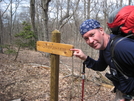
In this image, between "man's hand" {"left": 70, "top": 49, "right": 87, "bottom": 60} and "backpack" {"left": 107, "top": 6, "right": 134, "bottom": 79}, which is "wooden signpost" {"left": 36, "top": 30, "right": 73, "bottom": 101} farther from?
"backpack" {"left": 107, "top": 6, "right": 134, "bottom": 79}

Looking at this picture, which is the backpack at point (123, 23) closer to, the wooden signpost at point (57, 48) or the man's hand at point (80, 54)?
the man's hand at point (80, 54)

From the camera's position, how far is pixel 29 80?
4.71 metres

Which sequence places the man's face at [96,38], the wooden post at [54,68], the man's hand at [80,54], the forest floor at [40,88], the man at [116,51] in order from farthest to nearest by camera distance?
1. the forest floor at [40,88]
2. the wooden post at [54,68]
3. the man's hand at [80,54]
4. the man's face at [96,38]
5. the man at [116,51]

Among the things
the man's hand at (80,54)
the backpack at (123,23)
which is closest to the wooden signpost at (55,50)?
the man's hand at (80,54)

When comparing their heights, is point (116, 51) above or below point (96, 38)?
below

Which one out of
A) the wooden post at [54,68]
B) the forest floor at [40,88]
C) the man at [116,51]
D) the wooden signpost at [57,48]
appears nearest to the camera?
the man at [116,51]

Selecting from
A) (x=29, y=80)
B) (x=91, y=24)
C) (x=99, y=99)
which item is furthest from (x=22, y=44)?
(x=91, y=24)

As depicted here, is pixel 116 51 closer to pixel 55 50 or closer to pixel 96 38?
pixel 96 38

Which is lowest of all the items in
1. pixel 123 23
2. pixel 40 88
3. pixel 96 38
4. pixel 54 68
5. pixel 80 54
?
pixel 40 88

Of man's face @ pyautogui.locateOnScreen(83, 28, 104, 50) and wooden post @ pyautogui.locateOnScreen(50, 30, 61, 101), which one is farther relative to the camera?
wooden post @ pyautogui.locateOnScreen(50, 30, 61, 101)

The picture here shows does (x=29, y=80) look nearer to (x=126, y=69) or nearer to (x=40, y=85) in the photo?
(x=40, y=85)

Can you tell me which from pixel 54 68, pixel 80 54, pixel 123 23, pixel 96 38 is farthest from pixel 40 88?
pixel 123 23

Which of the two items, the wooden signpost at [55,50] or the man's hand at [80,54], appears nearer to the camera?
the man's hand at [80,54]

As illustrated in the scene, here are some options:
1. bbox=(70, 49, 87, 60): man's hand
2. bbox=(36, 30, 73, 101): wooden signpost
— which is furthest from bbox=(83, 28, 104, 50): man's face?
bbox=(36, 30, 73, 101): wooden signpost
